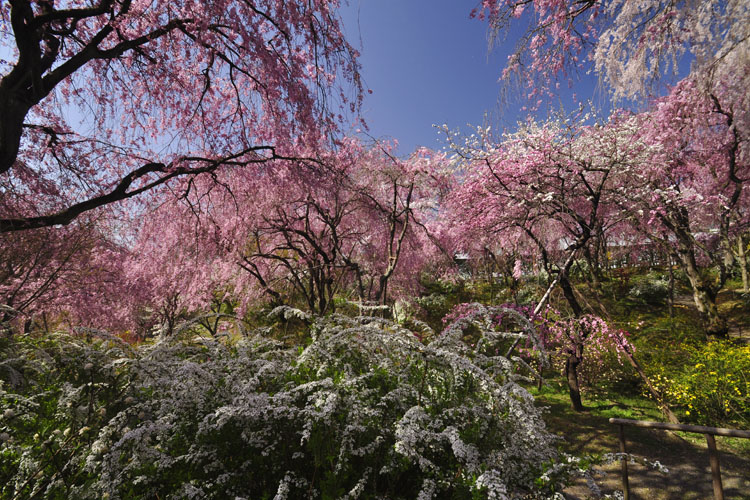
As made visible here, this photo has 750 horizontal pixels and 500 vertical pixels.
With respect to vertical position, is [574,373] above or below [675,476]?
above

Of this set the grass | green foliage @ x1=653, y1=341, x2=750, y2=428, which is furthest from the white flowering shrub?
green foliage @ x1=653, y1=341, x2=750, y2=428

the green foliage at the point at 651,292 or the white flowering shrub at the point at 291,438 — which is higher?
the green foliage at the point at 651,292

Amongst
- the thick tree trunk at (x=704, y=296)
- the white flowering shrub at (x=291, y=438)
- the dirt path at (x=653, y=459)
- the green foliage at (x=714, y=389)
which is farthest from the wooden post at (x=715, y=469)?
the thick tree trunk at (x=704, y=296)

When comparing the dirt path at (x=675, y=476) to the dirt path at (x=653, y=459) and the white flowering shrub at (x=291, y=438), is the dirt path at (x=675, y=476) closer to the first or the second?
the dirt path at (x=653, y=459)

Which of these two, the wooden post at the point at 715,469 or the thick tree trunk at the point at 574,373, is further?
the thick tree trunk at the point at 574,373

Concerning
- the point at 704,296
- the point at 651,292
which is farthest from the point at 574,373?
the point at 651,292

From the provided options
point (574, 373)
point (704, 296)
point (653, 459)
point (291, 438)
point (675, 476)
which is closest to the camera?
point (291, 438)

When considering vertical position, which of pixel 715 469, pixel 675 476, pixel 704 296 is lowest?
pixel 675 476

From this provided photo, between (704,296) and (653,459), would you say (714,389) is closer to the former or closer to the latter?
(653,459)

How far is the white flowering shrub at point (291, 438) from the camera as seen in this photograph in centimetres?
156

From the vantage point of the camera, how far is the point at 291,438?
6.01 ft

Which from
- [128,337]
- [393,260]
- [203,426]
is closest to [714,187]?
[393,260]

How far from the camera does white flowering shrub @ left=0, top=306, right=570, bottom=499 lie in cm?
156

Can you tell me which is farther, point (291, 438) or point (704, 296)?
point (704, 296)
